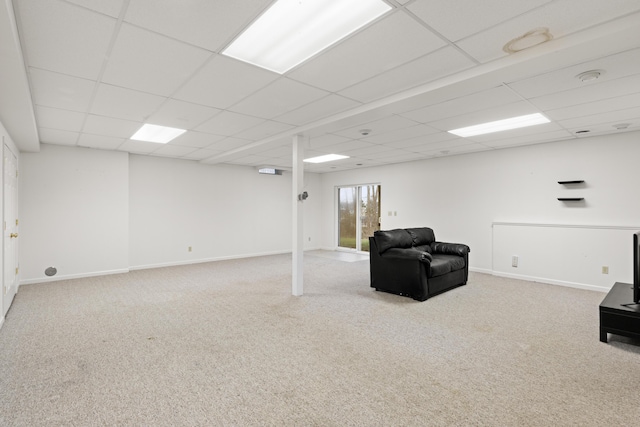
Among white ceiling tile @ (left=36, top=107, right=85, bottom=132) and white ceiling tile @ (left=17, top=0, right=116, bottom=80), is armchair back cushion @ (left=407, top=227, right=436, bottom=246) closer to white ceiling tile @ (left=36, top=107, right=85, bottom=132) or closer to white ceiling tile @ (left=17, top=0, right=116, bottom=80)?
white ceiling tile @ (left=17, top=0, right=116, bottom=80)

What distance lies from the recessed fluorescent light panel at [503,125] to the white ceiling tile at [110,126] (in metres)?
4.46

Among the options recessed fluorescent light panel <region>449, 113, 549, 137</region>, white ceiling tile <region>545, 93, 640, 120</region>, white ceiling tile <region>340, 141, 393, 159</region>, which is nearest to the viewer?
white ceiling tile <region>545, 93, 640, 120</region>

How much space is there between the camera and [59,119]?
3.97m

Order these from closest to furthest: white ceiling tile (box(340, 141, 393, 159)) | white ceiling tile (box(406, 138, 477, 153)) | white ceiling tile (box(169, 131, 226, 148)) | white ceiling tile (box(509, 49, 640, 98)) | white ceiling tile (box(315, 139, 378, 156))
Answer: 1. white ceiling tile (box(509, 49, 640, 98))
2. white ceiling tile (box(169, 131, 226, 148))
3. white ceiling tile (box(406, 138, 477, 153))
4. white ceiling tile (box(315, 139, 378, 156))
5. white ceiling tile (box(340, 141, 393, 159))

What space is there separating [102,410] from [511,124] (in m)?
5.20

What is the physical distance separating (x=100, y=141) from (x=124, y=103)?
94.5 inches

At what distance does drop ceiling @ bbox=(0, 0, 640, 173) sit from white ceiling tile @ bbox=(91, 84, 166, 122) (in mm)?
22

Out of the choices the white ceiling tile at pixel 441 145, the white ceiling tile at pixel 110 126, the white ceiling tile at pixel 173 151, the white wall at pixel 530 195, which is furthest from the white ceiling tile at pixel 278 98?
the white wall at pixel 530 195

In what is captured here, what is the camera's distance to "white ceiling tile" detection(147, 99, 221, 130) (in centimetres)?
349

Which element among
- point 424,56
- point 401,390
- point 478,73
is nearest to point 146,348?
point 401,390

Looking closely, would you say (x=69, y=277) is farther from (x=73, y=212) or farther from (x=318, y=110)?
(x=318, y=110)

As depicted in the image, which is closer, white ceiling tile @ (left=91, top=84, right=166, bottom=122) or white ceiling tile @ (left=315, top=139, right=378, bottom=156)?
white ceiling tile @ (left=91, top=84, right=166, bottom=122)

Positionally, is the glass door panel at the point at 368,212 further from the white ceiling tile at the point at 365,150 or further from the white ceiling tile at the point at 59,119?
the white ceiling tile at the point at 59,119

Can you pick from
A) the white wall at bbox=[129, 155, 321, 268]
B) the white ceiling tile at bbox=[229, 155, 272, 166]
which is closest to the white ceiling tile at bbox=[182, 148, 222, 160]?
the white wall at bbox=[129, 155, 321, 268]
